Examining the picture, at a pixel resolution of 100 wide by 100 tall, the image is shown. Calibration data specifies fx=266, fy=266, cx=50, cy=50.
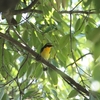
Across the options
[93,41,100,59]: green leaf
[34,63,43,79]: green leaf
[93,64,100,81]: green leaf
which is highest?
[34,63,43,79]: green leaf

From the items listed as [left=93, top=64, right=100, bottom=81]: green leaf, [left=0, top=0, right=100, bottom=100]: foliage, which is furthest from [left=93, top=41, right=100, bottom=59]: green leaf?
[left=0, top=0, right=100, bottom=100]: foliage

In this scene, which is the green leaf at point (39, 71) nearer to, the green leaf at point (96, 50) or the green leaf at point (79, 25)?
the green leaf at point (79, 25)

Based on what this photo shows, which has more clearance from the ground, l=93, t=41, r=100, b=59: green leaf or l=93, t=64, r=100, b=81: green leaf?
l=93, t=41, r=100, b=59: green leaf

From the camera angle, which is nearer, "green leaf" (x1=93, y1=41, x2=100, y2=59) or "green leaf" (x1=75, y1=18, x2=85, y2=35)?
"green leaf" (x1=93, y1=41, x2=100, y2=59)

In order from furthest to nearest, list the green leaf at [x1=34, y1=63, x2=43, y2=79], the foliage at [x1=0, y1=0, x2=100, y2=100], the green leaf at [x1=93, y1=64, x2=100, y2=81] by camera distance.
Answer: the green leaf at [x1=34, y1=63, x2=43, y2=79] → the foliage at [x1=0, y1=0, x2=100, y2=100] → the green leaf at [x1=93, y1=64, x2=100, y2=81]

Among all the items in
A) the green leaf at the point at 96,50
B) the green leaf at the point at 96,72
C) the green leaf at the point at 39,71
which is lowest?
the green leaf at the point at 96,72

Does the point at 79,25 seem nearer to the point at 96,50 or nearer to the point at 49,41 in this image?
the point at 49,41

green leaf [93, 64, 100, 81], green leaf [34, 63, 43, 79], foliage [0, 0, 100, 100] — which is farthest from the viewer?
green leaf [34, 63, 43, 79]

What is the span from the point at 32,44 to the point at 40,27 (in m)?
0.13

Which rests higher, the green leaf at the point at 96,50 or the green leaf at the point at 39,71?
the green leaf at the point at 39,71

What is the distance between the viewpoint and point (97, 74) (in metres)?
0.28

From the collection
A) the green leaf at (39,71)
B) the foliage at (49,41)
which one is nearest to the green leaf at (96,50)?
the foliage at (49,41)

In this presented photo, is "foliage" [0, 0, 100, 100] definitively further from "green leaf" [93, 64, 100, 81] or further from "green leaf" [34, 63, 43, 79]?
"green leaf" [93, 64, 100, 81]

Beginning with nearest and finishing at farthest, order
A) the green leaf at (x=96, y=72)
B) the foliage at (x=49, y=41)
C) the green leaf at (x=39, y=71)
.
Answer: the green leaf at (x=96, y=72), the foliage at (x=49, y=41), the green leaf at (x=39, y=71)
